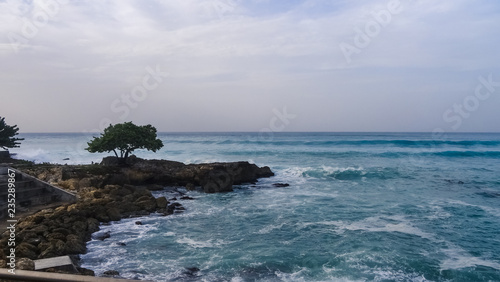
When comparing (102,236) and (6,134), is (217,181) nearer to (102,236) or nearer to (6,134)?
(102,236)

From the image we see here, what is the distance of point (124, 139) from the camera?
28922 mm

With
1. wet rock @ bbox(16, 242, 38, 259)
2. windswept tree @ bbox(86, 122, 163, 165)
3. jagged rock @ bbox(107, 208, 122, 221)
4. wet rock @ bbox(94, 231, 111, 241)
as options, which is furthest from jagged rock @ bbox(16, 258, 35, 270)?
windswept tree @ bbox(86, 122, 163, 165)

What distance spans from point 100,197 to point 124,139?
982 centimetres

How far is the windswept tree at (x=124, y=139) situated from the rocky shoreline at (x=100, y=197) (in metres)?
1.72

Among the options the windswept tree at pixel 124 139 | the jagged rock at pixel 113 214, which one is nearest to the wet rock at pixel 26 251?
the jagged rock at pixel 113 214

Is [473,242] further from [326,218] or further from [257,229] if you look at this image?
[257,229]

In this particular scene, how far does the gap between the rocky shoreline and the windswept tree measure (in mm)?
1721

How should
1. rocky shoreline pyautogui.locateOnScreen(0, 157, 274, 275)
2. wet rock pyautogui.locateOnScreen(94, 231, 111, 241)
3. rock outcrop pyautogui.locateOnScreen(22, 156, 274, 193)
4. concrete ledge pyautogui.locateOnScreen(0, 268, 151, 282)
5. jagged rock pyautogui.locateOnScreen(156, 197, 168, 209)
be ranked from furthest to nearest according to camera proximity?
rock outcrop pyautogui.locateOnScreen(22, 156, 274, 193) → jagged rock pyautogui.locateOnScreen(156, 197, 168, 209) → wet rock pyautogui.locateOnScreen(94, 231, 111, 241) → rocky shoreline pyautogui.locateOnScreen(0, 157, 274, 275) → concrete ledge pyautogui.locateOnScreen(0, 268, 151, 282)

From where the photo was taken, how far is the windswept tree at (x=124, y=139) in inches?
1125

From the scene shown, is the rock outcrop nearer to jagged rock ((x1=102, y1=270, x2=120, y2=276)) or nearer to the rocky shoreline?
the rocky shoreline

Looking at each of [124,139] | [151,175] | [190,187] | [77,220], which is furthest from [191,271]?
[124,139]

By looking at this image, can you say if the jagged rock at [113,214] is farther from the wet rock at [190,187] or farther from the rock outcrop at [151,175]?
the wet rock at [190,187]

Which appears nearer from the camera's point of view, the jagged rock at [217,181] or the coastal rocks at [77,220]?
the coastal rocks at [77,220]

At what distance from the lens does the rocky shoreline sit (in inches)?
487
